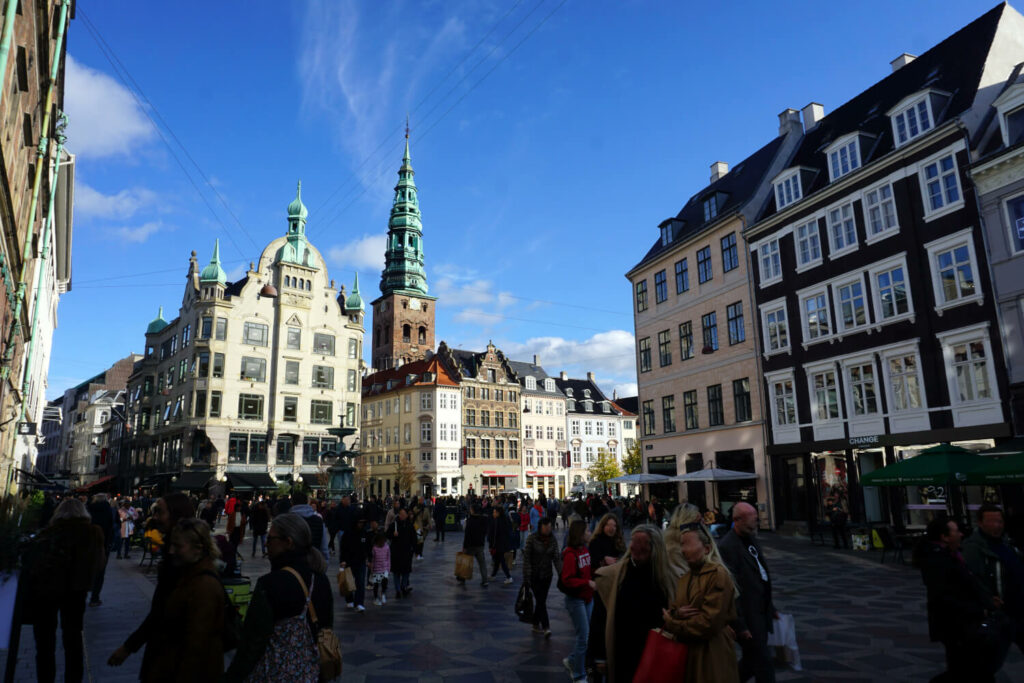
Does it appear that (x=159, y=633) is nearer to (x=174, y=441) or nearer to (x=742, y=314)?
(x=742, y=314)

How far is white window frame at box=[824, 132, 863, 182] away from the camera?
24.9m

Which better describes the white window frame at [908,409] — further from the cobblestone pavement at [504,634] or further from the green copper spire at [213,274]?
the green copper spire at [213,274]

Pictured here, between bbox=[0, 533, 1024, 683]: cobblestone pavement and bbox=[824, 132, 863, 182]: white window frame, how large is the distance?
15.9 meters

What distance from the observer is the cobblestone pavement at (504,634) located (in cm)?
737

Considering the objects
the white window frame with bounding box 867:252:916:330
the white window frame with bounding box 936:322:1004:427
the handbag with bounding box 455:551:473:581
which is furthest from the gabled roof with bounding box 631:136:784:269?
the handbag with bounding box 455:551:473:581

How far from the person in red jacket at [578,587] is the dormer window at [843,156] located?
22.9 metres

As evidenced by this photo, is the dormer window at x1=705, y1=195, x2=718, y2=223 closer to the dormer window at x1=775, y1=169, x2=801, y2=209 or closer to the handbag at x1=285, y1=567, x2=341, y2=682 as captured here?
the dormer window at x1=775, y1=169, x2=801, y2=209

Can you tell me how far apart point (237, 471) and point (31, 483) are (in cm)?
2281

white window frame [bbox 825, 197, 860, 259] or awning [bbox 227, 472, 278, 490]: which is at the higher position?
white window frame [bbox 825, 197, 860, 259]

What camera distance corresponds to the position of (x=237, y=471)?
1829 inches

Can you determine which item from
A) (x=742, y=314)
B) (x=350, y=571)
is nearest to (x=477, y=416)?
(x=742, y=314)

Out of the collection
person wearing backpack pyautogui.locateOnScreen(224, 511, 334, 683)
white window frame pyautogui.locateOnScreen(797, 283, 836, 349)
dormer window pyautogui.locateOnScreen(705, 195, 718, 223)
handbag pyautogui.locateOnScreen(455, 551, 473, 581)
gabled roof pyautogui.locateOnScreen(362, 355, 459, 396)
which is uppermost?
dormer window pyautogui.locateOnScreen(705, 195, 718, 223)

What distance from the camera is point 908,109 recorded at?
23.1m

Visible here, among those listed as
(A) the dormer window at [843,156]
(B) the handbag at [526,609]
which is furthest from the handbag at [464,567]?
(A) the dormer window at [843,156]
